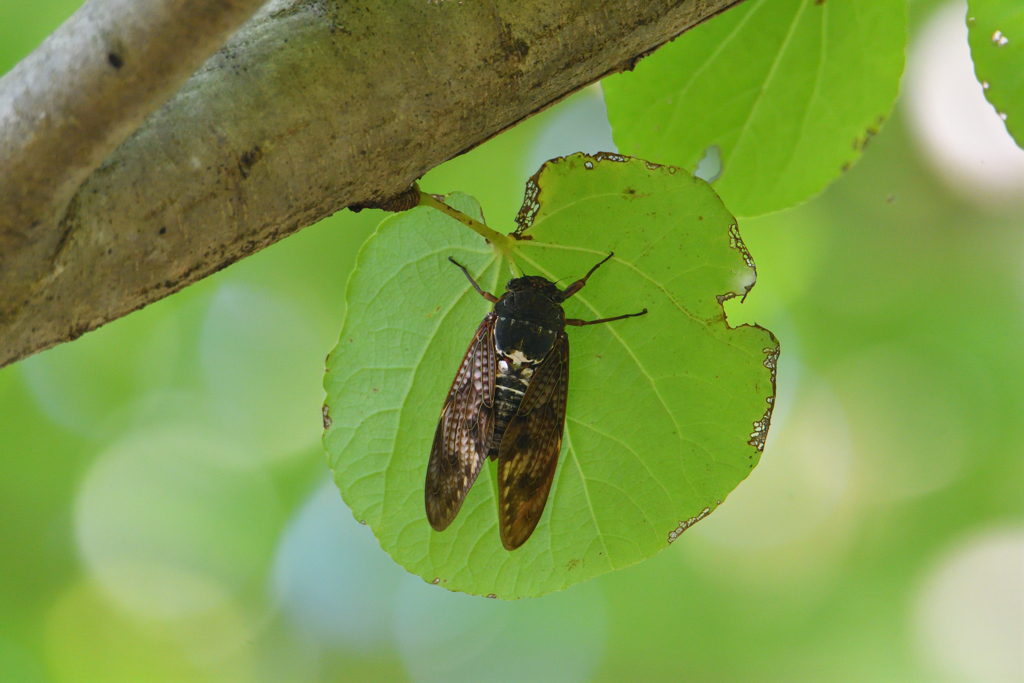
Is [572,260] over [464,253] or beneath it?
beneath

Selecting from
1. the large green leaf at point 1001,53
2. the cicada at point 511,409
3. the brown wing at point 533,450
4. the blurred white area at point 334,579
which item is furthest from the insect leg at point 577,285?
the blurred white area at point 334,579

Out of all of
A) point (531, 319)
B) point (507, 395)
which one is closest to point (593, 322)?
point (531, 319)

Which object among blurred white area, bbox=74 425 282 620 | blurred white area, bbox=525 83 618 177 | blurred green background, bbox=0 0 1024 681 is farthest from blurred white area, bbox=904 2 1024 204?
blurred white area, bbox=74 425 282 620

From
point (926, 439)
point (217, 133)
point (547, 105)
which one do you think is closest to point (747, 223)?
point (926, 439)

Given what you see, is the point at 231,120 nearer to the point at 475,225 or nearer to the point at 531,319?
the point at 475,225

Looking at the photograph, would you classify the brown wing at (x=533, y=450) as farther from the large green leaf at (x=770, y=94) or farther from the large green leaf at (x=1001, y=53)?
the large green leaf at (x=1001, y=53)

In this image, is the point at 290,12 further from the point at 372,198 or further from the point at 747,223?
the point at 747,223
